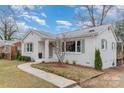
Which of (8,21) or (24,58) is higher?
(8,21)

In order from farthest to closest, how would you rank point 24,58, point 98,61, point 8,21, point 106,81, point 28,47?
point 28,47
point 24,58
point 98,61
point 8,21
point 106,81

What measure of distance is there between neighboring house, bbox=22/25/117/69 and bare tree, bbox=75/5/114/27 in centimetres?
43

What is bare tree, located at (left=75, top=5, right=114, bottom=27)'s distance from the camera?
6.28m

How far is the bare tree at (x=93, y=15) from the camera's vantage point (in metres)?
6.28

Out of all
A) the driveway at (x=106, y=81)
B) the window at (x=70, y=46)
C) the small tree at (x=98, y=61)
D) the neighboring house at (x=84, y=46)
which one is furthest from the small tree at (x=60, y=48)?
the driveway at (x=106, y=81)

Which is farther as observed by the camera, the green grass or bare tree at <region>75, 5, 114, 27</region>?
bare tree at <region>75, 5, 114, 27</region>

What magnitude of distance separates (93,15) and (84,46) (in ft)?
6.11

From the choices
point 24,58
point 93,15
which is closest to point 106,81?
point 93,15

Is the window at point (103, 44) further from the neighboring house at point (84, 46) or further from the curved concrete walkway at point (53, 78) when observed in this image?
the curved concrete walkway at point (53, 78)

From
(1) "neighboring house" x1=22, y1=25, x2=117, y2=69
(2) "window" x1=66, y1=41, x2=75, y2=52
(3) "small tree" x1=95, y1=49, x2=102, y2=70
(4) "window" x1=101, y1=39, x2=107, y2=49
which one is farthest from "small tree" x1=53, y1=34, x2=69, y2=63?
(4) "window" x1=101, y1=39, x2=107, y2=49

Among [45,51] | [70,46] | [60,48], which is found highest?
[70,46]

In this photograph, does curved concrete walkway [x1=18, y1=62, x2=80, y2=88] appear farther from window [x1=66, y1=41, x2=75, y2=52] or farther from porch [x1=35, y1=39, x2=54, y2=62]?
window [x1=66, y1=41, x2=75, y2=52]

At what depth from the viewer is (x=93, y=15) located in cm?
693

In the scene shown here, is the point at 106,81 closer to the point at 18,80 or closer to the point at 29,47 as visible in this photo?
the point at 18,80
